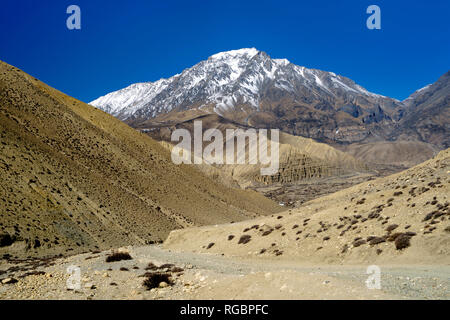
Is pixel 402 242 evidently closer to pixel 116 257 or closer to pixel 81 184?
pixel 116 257

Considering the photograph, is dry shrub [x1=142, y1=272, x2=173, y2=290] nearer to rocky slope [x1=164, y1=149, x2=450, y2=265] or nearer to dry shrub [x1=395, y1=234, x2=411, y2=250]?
rocky slope [x1=164, y1=149, x2=450, y2=265]

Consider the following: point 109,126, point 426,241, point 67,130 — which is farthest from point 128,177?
point 426,241

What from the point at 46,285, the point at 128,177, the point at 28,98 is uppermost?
the point at 28,98

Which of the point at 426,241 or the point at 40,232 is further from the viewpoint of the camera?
the point at 40,232

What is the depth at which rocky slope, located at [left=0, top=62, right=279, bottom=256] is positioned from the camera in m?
29.3

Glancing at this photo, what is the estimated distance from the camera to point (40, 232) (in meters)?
27.9

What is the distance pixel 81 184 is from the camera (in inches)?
1558

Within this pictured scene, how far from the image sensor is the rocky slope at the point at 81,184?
29.3 meters

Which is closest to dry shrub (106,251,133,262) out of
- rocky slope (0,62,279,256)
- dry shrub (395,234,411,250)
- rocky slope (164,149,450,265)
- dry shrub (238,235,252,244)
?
rocky slope (164,149,450,265)

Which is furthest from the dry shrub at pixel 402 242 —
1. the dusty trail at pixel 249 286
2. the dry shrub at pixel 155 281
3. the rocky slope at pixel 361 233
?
the dry shrub at pixel 155 281

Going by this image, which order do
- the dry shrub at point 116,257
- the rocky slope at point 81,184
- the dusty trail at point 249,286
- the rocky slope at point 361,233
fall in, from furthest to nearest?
the rocky slope at point 81,184 → the dry shrub at point 116,257 → the rocky slope at point 361,233 → the dusty trail at point 249,286

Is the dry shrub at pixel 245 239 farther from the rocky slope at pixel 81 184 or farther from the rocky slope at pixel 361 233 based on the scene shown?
the rocky slope at pixel 81 184

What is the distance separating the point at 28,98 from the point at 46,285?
1744 inches
